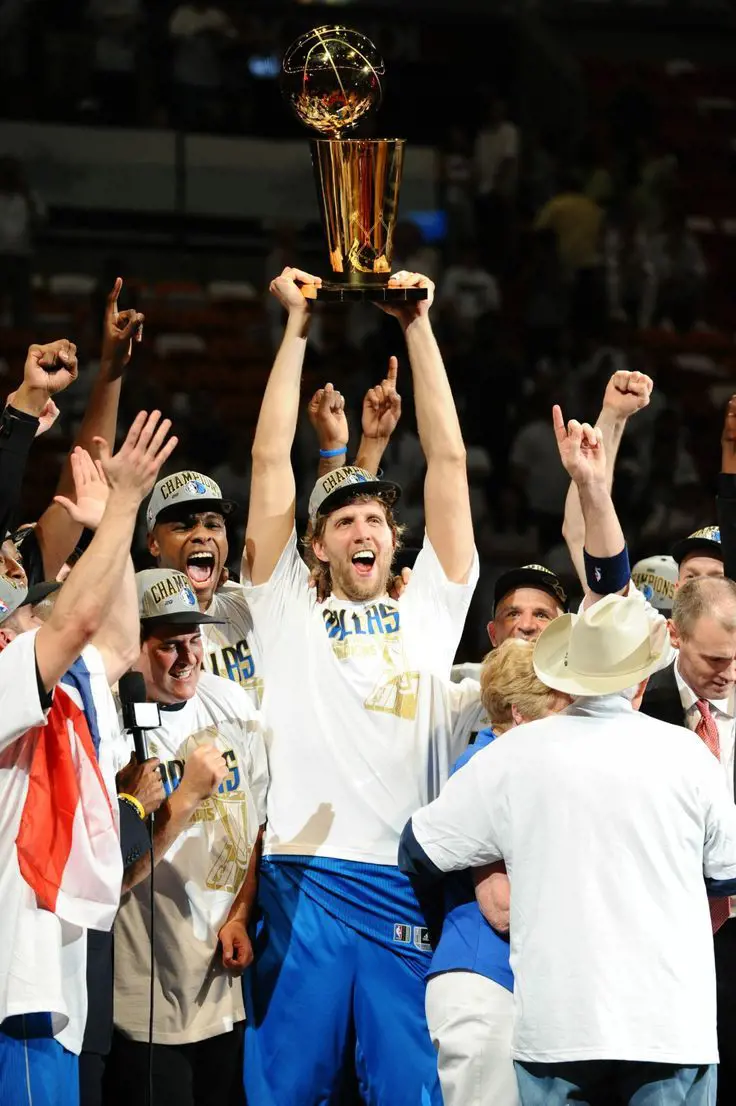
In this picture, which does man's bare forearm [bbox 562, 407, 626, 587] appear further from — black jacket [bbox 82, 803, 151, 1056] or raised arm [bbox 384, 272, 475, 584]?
black jacket [bbox 82, 803, 151, 1056]

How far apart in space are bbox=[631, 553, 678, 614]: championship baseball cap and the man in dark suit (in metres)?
0.89

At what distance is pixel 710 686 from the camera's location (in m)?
4.58

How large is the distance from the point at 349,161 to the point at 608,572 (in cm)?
137

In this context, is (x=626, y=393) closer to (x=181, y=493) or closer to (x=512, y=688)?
(x=512, y=688)

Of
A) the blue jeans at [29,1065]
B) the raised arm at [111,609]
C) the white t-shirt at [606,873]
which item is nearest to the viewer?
the white t-shirt at [606,873]

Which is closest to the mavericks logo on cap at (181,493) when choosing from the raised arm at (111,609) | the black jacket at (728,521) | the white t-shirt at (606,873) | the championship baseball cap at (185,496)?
the championship baseball cap at (185,496)

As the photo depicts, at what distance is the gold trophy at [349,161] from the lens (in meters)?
4.43

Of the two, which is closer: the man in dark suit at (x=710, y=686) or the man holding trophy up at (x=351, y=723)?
the man holding trophy up at (x=351, y=723)

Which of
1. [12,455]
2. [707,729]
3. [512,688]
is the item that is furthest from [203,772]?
[707,729]

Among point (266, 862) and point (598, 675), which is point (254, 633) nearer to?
point (266, 862)

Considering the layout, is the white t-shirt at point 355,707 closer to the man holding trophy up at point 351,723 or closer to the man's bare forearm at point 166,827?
the man holding trophy up at point 351,723

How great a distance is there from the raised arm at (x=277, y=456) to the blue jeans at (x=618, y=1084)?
1.67 m

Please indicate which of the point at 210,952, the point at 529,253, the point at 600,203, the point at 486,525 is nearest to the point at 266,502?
the point at 210,952

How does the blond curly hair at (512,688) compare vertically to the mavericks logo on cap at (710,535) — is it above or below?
below
